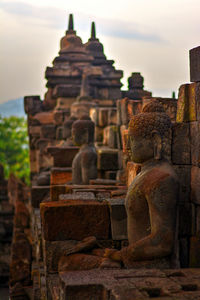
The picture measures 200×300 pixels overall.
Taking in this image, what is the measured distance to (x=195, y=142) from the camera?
466 centimetres

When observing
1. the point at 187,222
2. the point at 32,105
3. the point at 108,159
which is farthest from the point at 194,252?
the point at 32,105

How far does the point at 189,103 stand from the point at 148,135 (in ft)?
2.18

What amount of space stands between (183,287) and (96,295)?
1.95 ft

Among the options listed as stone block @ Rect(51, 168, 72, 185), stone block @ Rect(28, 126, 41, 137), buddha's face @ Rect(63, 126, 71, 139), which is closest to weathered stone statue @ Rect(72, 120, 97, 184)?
stone block @ Rect(51, 168, 72, 185)

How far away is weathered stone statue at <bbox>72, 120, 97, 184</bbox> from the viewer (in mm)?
8070

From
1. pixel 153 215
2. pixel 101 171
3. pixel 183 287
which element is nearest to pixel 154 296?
pixel 183 287

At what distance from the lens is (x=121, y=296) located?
323 centimetres

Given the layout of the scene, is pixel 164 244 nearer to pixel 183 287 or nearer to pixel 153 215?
pixel 153 215

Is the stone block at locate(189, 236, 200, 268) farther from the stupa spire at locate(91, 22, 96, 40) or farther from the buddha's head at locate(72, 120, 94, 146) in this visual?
the stupa spire at locate(91, 22, 96, 40)

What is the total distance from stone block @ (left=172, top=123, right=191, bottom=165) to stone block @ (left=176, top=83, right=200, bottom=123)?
10cm

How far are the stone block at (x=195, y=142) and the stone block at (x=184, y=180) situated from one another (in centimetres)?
12

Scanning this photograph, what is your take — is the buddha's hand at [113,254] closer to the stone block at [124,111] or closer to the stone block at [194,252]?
the stone block at [194,252]

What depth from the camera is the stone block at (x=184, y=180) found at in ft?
15.6

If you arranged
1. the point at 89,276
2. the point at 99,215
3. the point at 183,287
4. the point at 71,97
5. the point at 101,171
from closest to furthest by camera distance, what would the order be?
the point at 183,287
the point at 89,276
the point at 99,215
the point at 101,171
the point at 71,97
